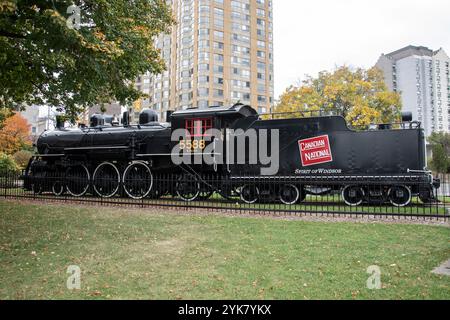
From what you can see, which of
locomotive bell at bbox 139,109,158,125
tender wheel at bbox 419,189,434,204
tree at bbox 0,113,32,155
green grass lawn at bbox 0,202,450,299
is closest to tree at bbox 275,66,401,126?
locomotive bell at bbox 139,109,158,125

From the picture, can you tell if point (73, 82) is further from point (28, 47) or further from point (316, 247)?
point (316, 247)

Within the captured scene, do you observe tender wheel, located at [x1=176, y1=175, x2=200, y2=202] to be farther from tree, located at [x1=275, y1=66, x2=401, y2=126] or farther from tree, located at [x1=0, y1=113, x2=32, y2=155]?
tree, located at [x1=0, y1=113, x2=32, y2=155]

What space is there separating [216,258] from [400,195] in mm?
8300

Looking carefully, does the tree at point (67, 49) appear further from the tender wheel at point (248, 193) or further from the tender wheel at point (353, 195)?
the tender wheel at point (353, 195)

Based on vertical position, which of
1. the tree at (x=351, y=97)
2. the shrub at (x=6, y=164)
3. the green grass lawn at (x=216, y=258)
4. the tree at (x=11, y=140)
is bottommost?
the green grass lawn at (x=216, y=258)

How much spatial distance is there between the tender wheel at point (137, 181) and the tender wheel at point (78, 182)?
188cm

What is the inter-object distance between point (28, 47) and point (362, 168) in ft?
33.6

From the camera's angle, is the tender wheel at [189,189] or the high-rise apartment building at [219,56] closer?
the tender wheel at [189,189]

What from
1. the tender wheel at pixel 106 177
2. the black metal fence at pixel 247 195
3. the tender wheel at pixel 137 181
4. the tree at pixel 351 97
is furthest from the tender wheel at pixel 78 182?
the tree at pixel 351 97

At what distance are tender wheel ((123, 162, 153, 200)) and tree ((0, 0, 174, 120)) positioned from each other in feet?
11.6

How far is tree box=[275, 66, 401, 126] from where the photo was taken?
102 feet

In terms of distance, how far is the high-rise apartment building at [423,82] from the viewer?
8019 centimetres

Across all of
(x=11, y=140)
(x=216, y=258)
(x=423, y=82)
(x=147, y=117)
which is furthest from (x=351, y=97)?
(x=423, y=82)

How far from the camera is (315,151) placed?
12602mm
